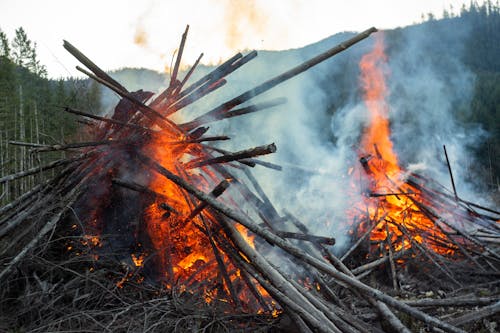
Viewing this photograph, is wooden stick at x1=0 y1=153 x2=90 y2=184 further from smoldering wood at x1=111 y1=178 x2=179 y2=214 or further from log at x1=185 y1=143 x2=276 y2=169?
log at x1=185 y1=143 x2=276 y2=169

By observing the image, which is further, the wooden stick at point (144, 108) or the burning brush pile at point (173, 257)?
the wooden stick at point (144, 108)

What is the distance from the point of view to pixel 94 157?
4.74 meters

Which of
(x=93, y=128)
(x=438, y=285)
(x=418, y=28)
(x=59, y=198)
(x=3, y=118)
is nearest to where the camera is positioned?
(x=59, y=198)

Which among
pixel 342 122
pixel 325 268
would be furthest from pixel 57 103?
pixel 325 268

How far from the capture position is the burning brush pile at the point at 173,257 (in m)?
3.23

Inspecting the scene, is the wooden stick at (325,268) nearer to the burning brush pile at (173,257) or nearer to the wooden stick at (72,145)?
the burning brush pile at (173,257)

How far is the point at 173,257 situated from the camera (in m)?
4.28

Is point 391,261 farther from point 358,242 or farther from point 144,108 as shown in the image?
point 144,108

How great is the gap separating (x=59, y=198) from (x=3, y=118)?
99.3 feet

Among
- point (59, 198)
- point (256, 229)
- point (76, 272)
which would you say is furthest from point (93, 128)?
point (256, 229)

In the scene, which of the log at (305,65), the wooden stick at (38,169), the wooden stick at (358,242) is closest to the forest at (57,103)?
the wooden stick at (38,169)

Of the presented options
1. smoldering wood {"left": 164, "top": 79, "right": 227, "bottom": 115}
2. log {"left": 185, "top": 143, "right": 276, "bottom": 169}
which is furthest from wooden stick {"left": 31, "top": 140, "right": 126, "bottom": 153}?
log {"left": 185, "top": 143, "right": 276, "bottom": 169}

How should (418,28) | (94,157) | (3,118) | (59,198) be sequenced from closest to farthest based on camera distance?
1. (59,198)
2. (94,157)
3. (3,118)
4. (418,28)

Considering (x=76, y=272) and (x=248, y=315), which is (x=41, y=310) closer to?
(x=76, y=272)
